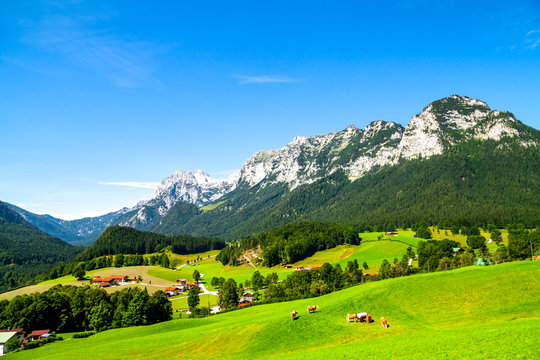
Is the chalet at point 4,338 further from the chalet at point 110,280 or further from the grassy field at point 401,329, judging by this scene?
the chalet at point 110,280

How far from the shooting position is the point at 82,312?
91562 millimetres

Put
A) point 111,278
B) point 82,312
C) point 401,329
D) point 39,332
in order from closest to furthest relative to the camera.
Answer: point 401,329 → point 39,332 → point 82,312 → point 111,278

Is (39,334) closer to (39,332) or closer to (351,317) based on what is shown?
(39,332)

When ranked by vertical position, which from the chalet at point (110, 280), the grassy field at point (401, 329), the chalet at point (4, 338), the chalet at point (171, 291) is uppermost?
the grassy field at point (401, 329)

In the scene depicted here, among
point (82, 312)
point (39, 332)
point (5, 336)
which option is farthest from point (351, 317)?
point (39, 332)

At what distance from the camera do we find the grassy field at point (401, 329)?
96.6 feet

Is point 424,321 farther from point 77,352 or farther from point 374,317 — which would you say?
point 77,352

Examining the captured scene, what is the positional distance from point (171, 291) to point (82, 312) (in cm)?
6849

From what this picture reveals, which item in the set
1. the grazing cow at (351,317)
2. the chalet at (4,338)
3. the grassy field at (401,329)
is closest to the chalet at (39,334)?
the chalet at (4,338)

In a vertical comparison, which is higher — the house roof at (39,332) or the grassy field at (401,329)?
the grassy field at (401,329)

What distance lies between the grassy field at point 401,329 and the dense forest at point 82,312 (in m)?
22.1

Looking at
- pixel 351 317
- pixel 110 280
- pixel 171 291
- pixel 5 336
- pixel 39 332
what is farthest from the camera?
pixel 110 280

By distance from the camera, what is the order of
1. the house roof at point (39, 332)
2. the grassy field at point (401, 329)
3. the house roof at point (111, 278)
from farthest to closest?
the house roof at point (111, 278) < the house roof at point (39, 332) < the grassy field at point (401, 329)

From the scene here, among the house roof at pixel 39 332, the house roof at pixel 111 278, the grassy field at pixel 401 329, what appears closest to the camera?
the grassy field at pixel 401 329
